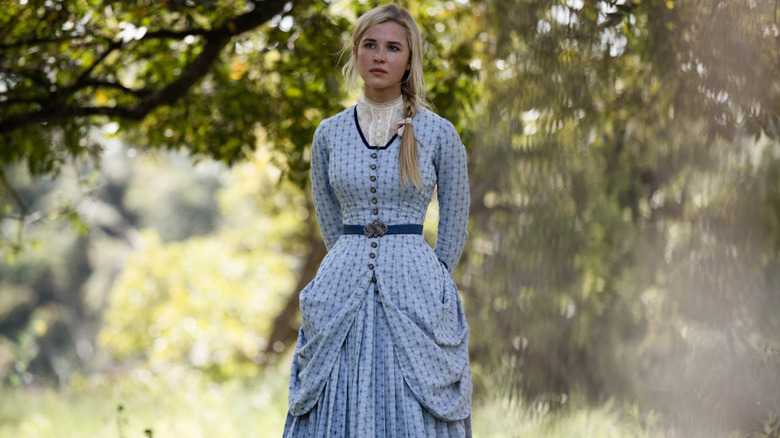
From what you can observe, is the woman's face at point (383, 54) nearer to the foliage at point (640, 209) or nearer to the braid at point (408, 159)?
the braid at point (408, 159)

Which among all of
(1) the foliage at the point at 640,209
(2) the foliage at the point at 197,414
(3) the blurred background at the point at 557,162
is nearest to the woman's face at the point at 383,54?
(3) the blurred background at the point at 557,162

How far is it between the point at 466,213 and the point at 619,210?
840mm

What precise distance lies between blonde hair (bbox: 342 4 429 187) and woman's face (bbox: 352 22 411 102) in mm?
18

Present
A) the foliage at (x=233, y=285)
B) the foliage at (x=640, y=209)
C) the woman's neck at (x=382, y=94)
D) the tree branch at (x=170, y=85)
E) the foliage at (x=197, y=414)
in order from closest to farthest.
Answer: the woman's neck at (x=382, y=94) < the foliage at (x=640, y=209) < the foliage at (x=197, y=414) < the tree branch at (x=170, y=85) < the foliage at (x=233, y=285)

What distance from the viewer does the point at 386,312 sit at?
2.28 metres

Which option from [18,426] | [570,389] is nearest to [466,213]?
[570,389]

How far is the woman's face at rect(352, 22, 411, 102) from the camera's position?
94.9 inches

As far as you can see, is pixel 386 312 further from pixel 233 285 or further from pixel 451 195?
pixel 233 285

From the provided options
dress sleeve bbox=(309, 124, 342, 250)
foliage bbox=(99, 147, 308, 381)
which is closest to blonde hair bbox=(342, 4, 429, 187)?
dress sleeve bbox=(309, 124, 342, 250)

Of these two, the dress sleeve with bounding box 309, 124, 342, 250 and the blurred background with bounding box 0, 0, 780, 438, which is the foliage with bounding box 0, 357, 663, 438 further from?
the dress sleeve with bounding box 309, 124, 342, 250

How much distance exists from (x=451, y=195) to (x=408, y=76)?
0.38 metres

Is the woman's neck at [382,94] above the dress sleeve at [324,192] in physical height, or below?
above

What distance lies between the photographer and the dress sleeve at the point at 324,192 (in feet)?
8.30

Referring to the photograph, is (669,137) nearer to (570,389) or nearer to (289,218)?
(570,389)
